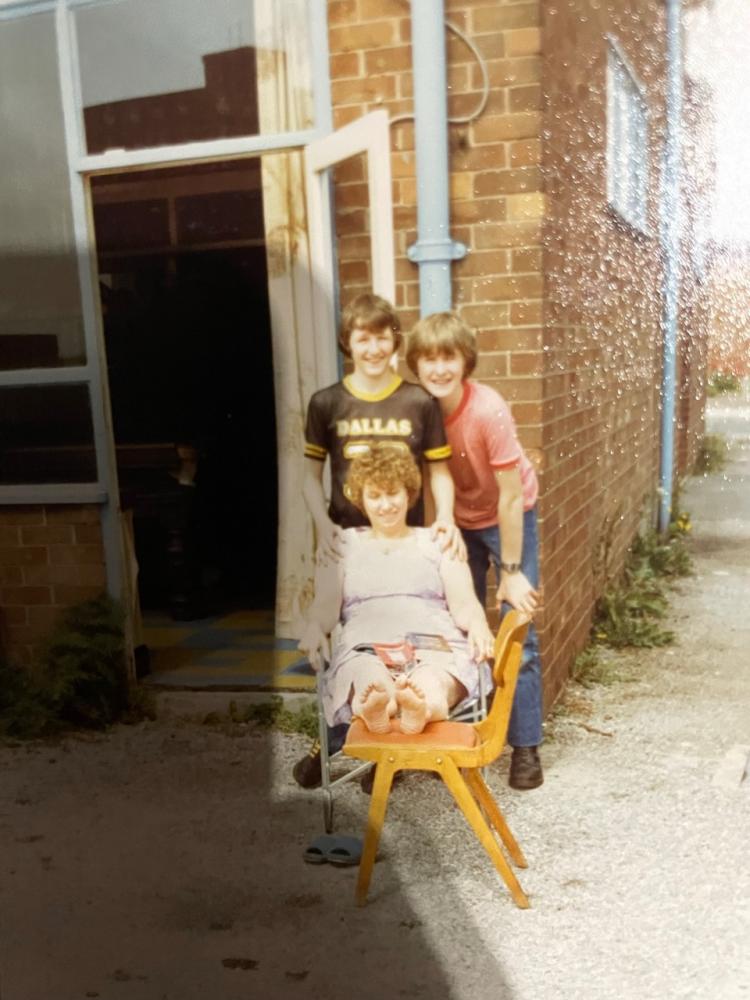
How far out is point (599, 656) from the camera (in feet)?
17.6

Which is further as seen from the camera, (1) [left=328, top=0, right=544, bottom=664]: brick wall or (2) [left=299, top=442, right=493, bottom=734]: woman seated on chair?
(1) [left=328, top=0, right=544, bottom=664]: brick wall

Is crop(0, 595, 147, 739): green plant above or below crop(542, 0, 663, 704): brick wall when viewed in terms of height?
below

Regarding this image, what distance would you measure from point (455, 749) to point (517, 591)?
695mm

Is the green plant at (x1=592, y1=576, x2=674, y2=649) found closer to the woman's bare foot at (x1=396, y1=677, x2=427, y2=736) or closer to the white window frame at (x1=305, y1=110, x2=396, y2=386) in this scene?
the white window frame at (x1=305, y1=110, x2=396, y2=386)

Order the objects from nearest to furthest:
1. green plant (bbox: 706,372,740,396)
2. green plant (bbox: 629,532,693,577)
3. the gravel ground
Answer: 1. the gravel ground
2. green plant (bbox: 629,532,693,577)
3. green plant (bbox: 706,372,740,396)

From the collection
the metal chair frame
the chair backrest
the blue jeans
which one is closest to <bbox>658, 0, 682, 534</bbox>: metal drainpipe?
the blue jeans

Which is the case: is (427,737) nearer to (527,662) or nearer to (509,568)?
(509,568)

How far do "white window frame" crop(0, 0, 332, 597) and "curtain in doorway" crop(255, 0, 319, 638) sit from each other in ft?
0.26

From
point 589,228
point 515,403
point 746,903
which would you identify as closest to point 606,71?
point 589,228

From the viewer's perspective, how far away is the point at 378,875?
10.7ft

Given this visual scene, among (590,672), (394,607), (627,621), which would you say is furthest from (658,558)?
(394,607)

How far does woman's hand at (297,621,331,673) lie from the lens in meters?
3.16

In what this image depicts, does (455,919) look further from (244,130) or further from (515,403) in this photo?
(244,130)

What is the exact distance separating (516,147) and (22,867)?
10.1 feet
